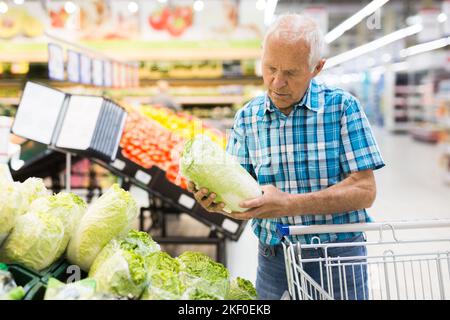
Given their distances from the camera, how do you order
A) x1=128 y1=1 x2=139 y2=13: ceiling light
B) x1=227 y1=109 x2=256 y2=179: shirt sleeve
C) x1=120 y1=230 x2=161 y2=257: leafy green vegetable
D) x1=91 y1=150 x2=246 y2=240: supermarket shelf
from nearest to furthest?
x1=120 y1=230 x2=161 y2=257: leafy green vegetable → x1=227 y1=109 x2=256 y2=179: shirt sleeve → x1=91 y1=150 x2=246 y2=240: supermarket shelf → x1=128 y1=1 x2=139 y2=13: ceiling light

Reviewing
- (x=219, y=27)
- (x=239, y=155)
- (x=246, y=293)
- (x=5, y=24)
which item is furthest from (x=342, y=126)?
(x=5, y=24)

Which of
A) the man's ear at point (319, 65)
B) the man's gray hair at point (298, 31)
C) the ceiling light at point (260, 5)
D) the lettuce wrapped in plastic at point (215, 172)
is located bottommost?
the lettuce wrapped in plastic at point (215, 172)

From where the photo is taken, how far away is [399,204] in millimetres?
8523

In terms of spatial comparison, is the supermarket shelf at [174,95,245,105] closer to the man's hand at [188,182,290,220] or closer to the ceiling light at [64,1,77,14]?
the ceiling light at [64,1,77,14]

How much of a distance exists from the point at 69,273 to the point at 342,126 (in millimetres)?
1094

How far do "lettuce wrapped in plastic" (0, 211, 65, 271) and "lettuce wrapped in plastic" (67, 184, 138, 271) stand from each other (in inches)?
2.3

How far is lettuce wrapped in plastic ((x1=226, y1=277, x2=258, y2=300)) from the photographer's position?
5.04ft

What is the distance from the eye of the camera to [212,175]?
1653 mm

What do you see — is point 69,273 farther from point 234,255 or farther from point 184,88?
point 184,88

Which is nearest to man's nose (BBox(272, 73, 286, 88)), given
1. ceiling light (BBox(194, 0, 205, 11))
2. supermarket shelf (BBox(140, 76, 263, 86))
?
ceiling light (BBox(194, 0, 205, 11))

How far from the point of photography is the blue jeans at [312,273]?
1.98 m

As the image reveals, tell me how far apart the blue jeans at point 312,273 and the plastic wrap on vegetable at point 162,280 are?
712mm

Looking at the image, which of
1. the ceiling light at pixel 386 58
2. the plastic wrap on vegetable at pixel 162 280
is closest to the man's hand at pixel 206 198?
the plastic wrap on vegetable at pixel 162 280

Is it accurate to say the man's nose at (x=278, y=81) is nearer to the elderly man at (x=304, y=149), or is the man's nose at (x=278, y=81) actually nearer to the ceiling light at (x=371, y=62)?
the elderly man at (x=304, y=149)
